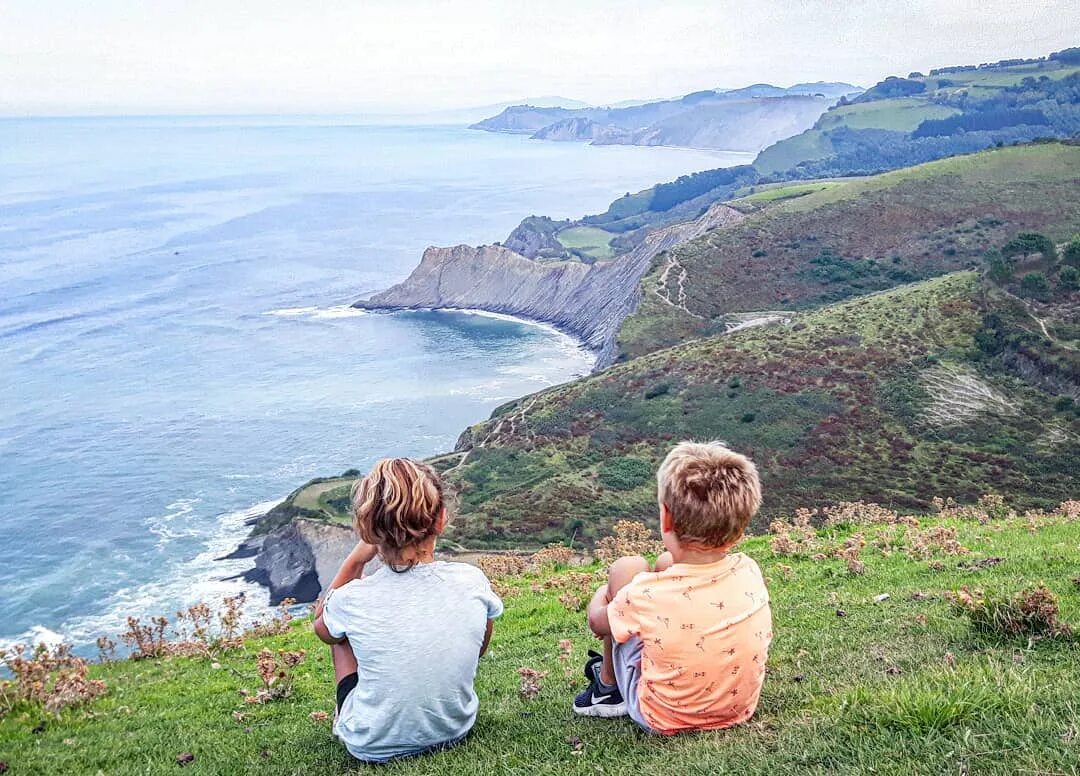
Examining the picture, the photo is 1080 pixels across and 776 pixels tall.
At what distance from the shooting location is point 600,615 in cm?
543

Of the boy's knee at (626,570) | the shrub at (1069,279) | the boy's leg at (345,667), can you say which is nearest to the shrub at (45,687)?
the boy's leg at (345,667)

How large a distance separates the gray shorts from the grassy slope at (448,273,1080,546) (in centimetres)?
3452

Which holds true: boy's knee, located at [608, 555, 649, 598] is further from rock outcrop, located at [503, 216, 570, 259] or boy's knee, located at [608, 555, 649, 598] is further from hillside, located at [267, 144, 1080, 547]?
rock outcrop, located at [503, 216, 570, 259]

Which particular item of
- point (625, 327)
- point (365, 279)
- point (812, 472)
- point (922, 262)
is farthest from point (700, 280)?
point (365, 279)

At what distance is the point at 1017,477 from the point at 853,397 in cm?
1124

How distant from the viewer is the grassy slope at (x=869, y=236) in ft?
270

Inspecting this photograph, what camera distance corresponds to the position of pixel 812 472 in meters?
43.4

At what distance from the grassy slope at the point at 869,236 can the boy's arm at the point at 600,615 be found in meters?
76.6

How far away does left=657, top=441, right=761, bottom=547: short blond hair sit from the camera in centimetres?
479

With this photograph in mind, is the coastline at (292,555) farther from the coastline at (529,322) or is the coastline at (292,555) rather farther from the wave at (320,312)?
the wave at (320,312)

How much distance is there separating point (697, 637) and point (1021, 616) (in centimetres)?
307

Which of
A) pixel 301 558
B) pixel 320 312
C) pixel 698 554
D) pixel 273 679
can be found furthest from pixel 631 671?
pixel 320 312

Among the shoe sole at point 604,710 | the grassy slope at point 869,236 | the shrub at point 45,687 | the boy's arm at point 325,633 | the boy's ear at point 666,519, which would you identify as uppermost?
the boy's ear at point 666,519

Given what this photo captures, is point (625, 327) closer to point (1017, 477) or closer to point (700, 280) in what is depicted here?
point (700, 280)
